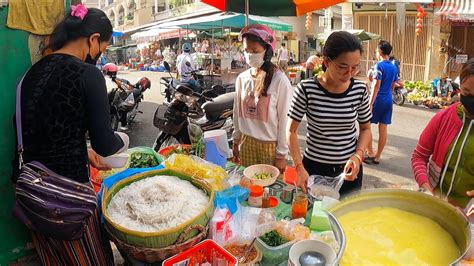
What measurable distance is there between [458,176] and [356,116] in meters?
0.71

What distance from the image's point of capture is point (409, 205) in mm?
1260

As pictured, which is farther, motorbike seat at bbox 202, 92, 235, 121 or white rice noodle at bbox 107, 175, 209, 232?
motorbike seat at bbox 202, 92, 235, 121

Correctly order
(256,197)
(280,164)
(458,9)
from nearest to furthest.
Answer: (256,197) < (280,164) < (458,9)

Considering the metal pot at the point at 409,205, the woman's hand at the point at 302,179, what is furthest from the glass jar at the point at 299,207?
the metal pot at the point at 409,205

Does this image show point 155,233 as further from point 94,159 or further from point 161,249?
point 94,159

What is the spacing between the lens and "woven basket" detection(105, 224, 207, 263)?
158cm

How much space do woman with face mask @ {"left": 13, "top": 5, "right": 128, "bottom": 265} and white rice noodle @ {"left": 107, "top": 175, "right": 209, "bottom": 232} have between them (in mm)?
181

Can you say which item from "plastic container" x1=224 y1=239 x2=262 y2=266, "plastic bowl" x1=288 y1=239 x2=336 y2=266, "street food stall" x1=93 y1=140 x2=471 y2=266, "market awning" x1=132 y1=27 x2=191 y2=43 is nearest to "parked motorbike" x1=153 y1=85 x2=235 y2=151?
"street food stall" x1=93 y1=140 x2=471 y2=266

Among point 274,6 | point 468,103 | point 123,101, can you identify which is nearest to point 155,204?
point 468,103

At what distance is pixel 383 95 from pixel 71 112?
16.1 feet

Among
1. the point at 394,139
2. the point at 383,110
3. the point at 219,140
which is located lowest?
the point at 394,139

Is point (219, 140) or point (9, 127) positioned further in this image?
point (219, 140)

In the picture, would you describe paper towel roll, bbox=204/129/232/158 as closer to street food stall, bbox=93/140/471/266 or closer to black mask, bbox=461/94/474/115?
street food stall, bbox=93/140/471/266

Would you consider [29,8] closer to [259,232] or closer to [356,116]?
[259,232]
